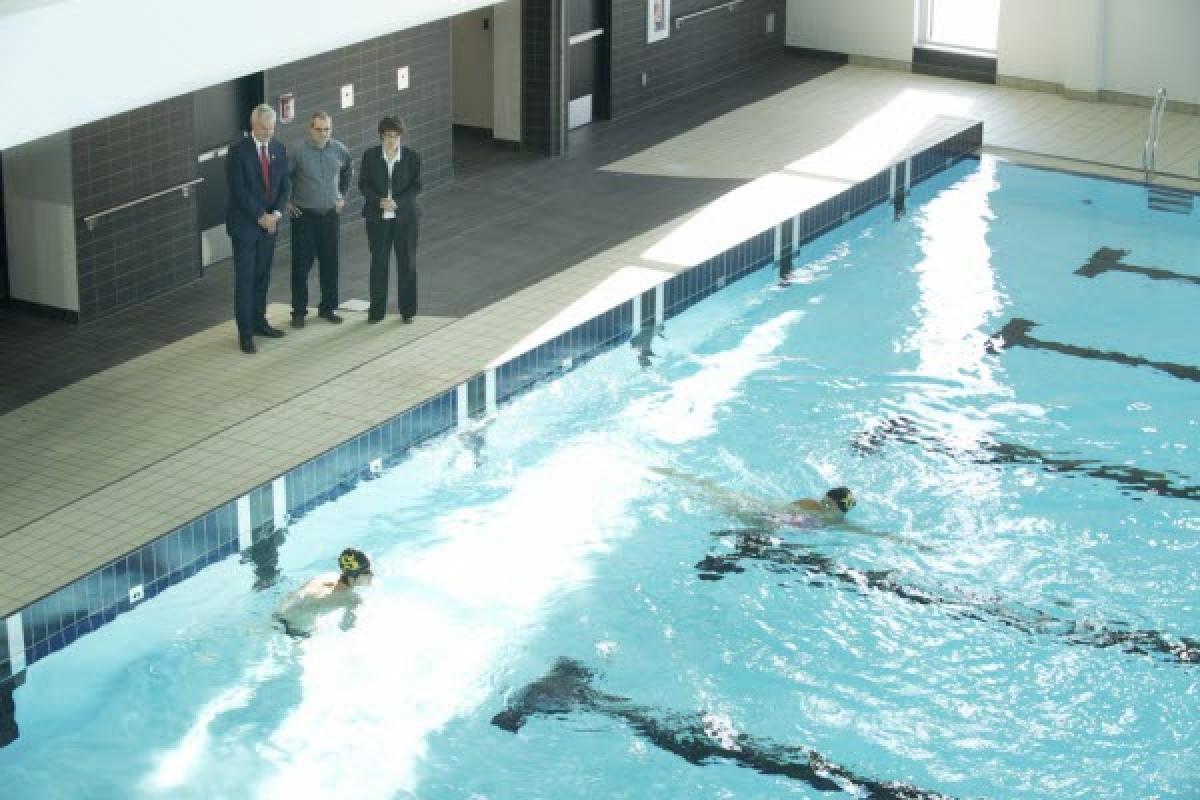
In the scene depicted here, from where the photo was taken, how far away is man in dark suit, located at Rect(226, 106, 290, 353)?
1098 centimetres

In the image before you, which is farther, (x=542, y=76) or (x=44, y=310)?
(x=542, y=76)

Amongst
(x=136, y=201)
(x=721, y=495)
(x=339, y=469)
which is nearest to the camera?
(x=339, y=469)

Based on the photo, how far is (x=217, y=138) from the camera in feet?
41.7

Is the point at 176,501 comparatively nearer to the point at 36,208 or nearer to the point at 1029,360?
the point at 36,208

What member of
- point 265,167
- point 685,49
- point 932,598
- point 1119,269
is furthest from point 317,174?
point 685,49

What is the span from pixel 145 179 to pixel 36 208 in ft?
2.37

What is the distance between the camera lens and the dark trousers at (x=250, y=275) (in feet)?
36.4

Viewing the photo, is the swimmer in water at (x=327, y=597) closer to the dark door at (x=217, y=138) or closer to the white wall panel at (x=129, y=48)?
the white wall panel at (x=129, y=48)

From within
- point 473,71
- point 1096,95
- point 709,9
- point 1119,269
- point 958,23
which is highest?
point 709,9

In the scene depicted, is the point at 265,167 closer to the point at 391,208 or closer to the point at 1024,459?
the point at 391,208

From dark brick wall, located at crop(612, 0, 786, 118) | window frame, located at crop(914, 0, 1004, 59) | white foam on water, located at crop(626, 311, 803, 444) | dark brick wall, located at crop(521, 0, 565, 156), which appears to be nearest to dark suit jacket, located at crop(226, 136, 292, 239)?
white foam on water, located at crop(626, 311, 803, 444)

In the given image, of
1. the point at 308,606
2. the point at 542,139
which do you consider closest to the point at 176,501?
the point at 308,606

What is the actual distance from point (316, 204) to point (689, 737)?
16.1 feet

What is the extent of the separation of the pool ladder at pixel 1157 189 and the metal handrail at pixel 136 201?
7.87 meters
